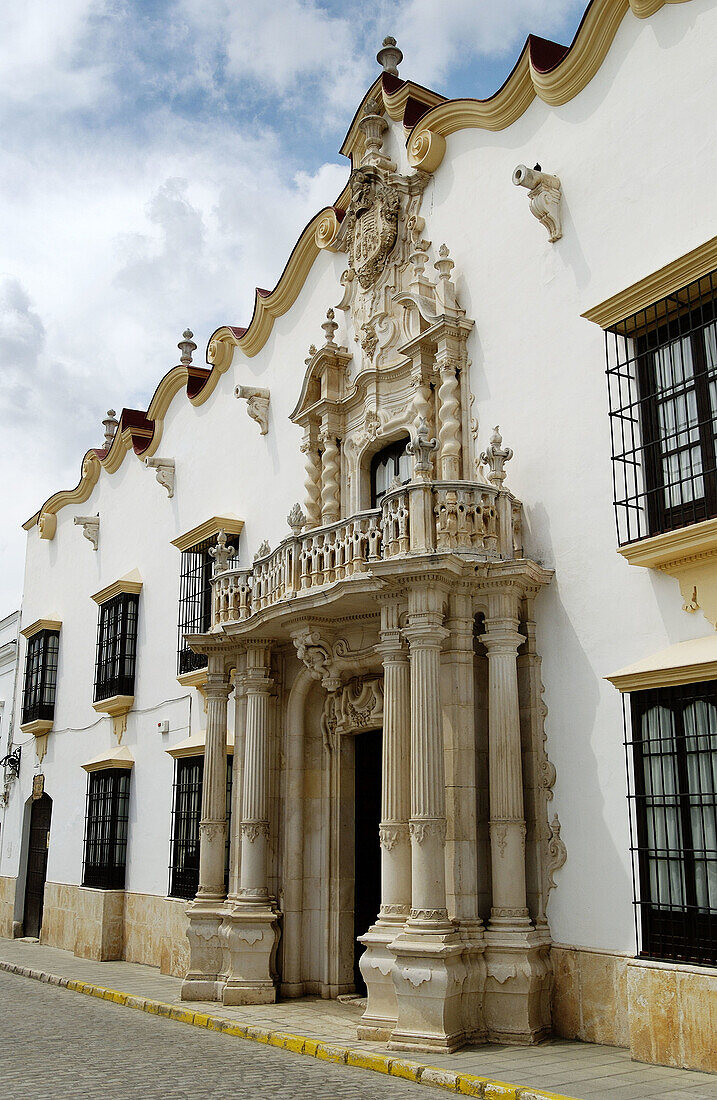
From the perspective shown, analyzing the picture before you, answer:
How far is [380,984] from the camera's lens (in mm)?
9688

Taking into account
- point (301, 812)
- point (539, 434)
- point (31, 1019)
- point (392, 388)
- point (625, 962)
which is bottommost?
point (31, 1019)

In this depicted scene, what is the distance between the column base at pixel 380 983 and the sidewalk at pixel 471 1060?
156 mm

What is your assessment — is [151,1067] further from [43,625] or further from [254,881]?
[43,625]

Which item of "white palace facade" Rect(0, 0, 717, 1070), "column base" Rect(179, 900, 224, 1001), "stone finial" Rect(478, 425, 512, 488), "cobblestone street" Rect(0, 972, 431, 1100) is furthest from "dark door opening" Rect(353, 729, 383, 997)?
"stone finial" Rect(478, 425, 512, 488)

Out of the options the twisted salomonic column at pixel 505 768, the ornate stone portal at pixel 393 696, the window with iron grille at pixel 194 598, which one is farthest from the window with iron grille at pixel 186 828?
the twisted salomonic column at pixel 505 768

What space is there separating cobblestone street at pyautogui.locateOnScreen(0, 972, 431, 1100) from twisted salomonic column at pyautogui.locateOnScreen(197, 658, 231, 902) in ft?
6.03

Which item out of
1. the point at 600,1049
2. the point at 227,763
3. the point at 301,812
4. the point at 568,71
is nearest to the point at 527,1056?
the point at 600,1049

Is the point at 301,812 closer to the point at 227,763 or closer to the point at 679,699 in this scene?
the point at 227,763

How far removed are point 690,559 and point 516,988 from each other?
393cm

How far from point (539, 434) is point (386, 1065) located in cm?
590

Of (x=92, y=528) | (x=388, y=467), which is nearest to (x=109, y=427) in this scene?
(x=92, y=528)

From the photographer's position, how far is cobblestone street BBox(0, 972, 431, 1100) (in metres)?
7.65

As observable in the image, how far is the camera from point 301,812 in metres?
12.6

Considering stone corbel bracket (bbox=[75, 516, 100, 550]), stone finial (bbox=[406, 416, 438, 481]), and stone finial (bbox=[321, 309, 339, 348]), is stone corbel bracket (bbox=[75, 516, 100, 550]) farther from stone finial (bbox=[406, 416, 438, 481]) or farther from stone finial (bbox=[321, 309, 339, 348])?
stone finial (bbox=[406, 416, 438, 481])
